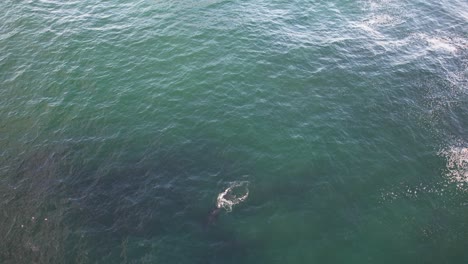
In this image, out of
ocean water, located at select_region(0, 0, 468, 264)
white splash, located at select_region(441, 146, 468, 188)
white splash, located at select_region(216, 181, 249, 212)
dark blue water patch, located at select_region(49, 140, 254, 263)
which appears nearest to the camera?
dark blue water patch, located at select_region(49, 140, 254, 263)

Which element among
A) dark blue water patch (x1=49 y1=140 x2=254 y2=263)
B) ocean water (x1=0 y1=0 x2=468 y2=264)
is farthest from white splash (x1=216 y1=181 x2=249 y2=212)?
dark blue water patch (x1=49 y1=140 x2=254 y2=263)

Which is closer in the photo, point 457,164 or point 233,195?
point 233,195

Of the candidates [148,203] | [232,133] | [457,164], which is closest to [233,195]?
[148,203]

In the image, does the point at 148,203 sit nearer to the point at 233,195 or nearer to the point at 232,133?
the point at 233,195

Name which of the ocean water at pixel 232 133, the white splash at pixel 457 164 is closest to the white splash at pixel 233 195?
the ocean water at pixel 232 133

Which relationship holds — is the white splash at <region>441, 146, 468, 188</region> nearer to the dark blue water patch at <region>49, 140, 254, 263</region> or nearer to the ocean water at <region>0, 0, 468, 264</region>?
the ocean water at <region>0, 0, 468, 264</region>

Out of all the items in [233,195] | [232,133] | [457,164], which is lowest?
[233,195]

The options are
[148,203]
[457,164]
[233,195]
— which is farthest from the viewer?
[457,164]
